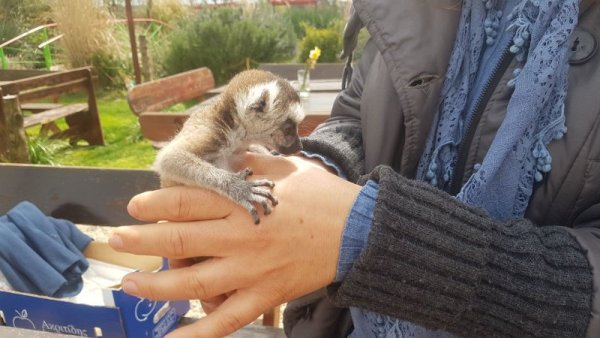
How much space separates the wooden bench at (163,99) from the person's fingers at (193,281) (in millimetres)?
1816

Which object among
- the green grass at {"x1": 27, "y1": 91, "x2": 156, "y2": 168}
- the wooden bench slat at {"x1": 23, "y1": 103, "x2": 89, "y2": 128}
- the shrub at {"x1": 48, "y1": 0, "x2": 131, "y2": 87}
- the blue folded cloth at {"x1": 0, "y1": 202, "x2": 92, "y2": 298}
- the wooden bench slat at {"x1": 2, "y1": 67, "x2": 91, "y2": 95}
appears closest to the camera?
the blue folded cloth at {"x1": 0, "y1": 202, "x2": 92, "y2": 298}

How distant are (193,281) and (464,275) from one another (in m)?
0.47

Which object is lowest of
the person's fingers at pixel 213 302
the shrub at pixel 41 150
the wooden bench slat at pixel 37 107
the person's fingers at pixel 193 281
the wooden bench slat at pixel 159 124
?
the shrub at pixel 41 150

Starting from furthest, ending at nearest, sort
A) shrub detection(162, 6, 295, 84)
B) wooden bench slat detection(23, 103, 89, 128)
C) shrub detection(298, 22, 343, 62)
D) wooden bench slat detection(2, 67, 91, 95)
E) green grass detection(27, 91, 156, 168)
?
1. shrub detection(162, 6, 295, 84)
2. shrub detection(298, 22, 343, 62)
3. green grass detection(27, 91, 156, 168)
4. wooden bench slat detection(23, 103, 89, 128)
5. wooden bench slat detection(2, 67, 91, 95)

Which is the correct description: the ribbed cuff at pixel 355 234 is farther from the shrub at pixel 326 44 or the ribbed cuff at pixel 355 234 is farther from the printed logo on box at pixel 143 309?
the shrub at pixel 326 44

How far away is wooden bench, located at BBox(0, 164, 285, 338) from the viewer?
2027 millimetres

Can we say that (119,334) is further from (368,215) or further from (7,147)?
(7,147)

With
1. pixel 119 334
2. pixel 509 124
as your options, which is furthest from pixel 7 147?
pixel 509 124

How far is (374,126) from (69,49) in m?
7.90

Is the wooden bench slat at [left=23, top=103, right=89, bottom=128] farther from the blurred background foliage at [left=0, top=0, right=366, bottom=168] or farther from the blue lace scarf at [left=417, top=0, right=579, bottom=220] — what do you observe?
the blue lace scarf at [left=417, top=0, right=579, bottom=220]

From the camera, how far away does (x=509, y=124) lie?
98cm

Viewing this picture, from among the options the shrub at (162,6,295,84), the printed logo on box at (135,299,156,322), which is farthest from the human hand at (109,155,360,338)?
the shrub at (162,6,295,84)

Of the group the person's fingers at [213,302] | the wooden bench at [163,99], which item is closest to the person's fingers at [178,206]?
the person's fingers at [213,302]

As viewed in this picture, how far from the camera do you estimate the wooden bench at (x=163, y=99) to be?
3588 millimetres
